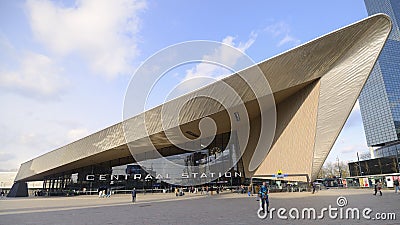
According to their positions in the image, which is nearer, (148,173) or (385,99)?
(148,173)

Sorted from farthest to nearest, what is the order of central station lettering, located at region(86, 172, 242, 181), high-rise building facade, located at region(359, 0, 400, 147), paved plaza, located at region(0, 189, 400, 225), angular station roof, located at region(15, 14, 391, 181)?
high-rise building facade, located at region(359, 0, 400, 147) → central station lettering, located at region(86, 172, 242, 181) → angular station roof, located at region(15, 14, 391, 181) → paved plaza, located at region(0, 189, 400, 225)

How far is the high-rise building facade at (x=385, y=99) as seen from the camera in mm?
77875

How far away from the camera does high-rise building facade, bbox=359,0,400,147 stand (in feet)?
255

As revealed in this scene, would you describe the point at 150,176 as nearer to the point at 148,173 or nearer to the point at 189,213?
the point at 148,173

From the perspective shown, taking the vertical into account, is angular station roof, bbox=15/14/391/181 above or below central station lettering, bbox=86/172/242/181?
above

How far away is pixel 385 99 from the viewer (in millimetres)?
81062

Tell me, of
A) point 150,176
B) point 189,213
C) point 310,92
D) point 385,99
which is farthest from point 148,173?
point 385,99

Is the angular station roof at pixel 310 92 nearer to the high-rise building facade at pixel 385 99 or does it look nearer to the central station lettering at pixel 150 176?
the central station lettering at pixel 150 176

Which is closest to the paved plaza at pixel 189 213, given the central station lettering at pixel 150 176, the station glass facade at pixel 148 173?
the central station lettering at pixel 150 176

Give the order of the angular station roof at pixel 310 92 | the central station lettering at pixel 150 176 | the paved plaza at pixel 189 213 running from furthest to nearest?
the central station lettering at pixel 150 176, the angular station roof at pixel 310 92, the paved plaza at pixel 189 213

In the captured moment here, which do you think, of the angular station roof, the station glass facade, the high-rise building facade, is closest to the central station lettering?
the station glass facade

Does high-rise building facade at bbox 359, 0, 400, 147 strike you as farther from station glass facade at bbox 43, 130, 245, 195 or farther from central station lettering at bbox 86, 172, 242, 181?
central station lettering at bbox 86, 172, 242, 181

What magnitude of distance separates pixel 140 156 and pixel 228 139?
448 inches

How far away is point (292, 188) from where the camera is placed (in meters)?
22.9
